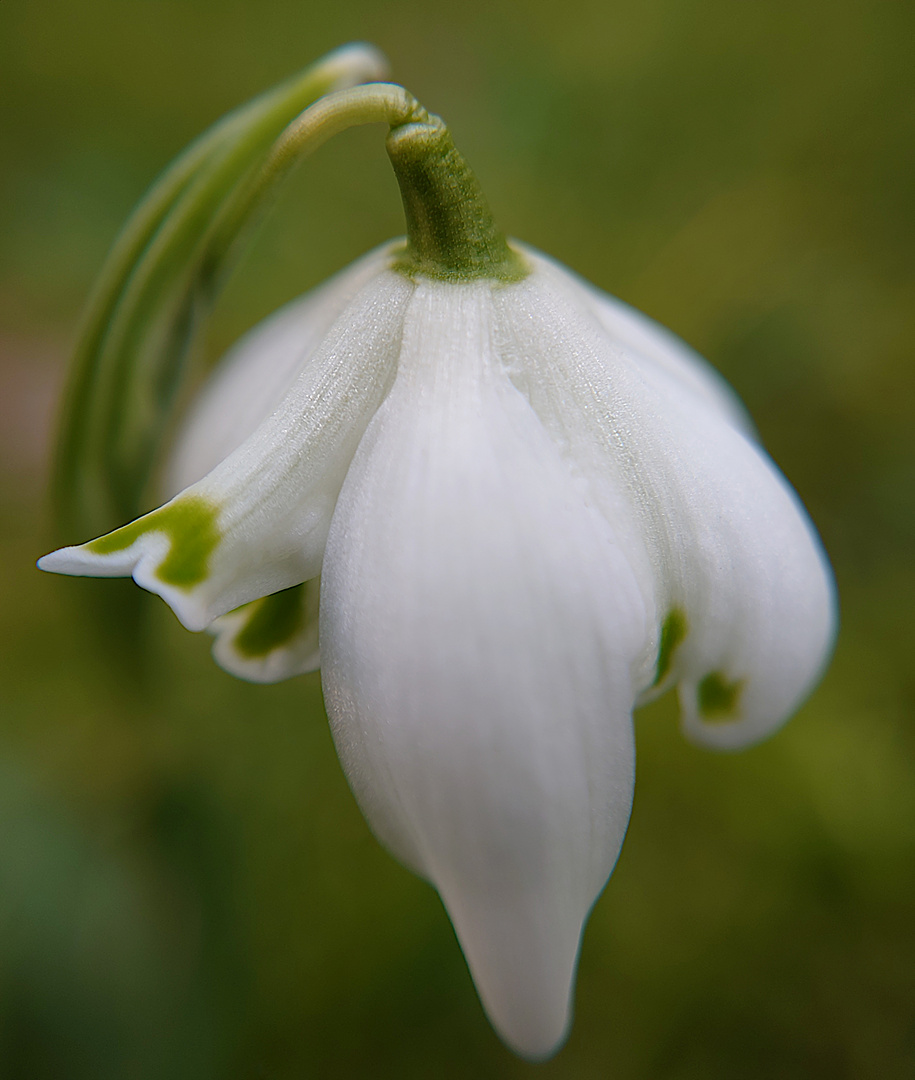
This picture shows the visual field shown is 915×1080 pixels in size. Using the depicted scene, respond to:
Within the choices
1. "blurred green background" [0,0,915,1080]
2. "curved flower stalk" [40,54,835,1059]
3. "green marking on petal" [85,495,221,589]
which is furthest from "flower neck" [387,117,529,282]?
"blurred green background" [0,0,915,1080]

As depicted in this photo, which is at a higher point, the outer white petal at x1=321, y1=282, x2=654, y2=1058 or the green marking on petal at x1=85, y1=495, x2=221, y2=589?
the green marking on petal at x1=85, y1=495, x2=221, y2=589

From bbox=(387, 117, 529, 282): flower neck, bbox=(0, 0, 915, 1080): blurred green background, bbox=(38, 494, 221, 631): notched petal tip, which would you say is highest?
bbox=(387, 117, 529, 282): flower neck

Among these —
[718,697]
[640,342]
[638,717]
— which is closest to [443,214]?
[640,342]

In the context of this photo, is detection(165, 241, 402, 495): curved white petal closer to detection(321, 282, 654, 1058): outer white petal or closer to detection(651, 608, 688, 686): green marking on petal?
detection(321, 282, 654, 1058): outer white petal

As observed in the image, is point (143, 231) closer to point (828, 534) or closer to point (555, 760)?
point (555, 760)

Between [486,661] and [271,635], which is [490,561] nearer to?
[486,661]

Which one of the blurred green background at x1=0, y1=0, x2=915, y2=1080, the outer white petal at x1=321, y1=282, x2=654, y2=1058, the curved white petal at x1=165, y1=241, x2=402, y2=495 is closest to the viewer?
the outer white petal at x1=321, y1=282, x2=654, y2=1058

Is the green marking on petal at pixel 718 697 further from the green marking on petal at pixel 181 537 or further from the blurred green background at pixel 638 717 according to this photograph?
the blurred green background at pixel 638 717
